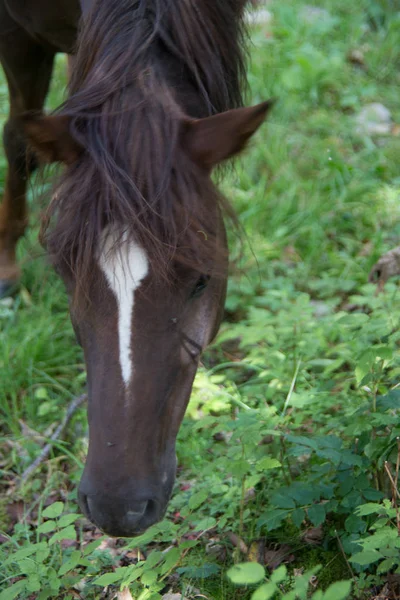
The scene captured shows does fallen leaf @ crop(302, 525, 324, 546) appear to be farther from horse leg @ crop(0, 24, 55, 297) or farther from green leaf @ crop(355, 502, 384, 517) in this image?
horse leg @ crop(0, 24, 55, 297)

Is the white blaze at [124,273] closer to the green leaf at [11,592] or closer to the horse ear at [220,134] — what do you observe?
the horse ear at [220,134]

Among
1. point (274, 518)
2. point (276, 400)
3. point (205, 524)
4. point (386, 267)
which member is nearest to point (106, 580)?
point (205, 524)

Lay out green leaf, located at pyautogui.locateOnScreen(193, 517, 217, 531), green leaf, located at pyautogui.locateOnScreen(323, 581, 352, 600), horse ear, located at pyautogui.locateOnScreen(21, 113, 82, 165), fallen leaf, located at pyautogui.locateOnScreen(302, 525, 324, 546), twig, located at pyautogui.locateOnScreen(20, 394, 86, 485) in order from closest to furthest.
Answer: green leaf, located at pyautogui.locateOnScreen(323, 581, 352, 600) → horse ear, located at pyautogui.locateOnScreen(21, 113, 82, 165) → green leaf, located at pyautogui.locateOnScreen(193, 517, 217, 531) → fallen leaf, located at pyautogui.locateOnScreen(302, 525, 324, 546) → twig, located at pyautogui.locateOnScreen(20, 394, 86, 485)

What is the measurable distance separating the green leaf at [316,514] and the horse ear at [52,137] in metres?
1.13

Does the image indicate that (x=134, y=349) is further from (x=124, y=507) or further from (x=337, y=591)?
(x=337, y=591)

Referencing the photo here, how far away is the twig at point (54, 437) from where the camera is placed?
2.81 m

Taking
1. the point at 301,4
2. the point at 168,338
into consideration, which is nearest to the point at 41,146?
the point at 168,338

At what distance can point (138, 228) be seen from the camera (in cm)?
180

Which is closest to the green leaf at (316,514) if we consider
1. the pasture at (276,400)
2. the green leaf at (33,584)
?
the pasture at (276,400)

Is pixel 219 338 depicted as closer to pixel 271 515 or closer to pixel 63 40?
pixel 271 515

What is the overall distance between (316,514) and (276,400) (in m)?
0.69

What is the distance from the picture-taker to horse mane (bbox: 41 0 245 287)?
1821mm

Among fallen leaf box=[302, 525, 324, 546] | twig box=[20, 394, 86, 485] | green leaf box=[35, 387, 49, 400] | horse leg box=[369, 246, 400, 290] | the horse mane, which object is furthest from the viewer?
horse leg box=[369, 246, 400, 290]

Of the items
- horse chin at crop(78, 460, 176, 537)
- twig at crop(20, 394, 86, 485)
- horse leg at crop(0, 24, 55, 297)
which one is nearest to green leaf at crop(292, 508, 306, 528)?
horse chin at crop(78, 460, 176, 537)
